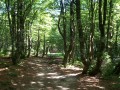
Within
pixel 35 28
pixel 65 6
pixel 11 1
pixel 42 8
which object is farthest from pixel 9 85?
pixel 35 28

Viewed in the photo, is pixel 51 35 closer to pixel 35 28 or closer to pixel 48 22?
pixel 35 28

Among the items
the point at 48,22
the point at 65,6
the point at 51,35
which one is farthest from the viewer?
the point at 51,35

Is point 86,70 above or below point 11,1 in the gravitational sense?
below

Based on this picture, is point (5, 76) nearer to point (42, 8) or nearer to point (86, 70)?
point (86, 70)

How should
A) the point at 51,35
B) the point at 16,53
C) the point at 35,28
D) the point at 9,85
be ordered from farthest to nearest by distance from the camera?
the point at 51,35, the point at 35,28, the point at 16,53, the point at 9,85

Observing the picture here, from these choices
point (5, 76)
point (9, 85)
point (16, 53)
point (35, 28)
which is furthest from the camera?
point (35, 28)

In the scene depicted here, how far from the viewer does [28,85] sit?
1403 centimetres

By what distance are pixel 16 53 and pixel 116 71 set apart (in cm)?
971

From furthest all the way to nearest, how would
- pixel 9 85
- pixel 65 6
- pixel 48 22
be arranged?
1. pixel 48 22
2. pixel 65 6
3. pixel 9 85

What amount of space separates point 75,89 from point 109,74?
609cm

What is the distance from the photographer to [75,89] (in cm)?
1340

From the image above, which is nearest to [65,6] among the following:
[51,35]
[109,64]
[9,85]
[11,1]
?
[11,1]

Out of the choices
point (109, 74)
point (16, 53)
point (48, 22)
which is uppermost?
point (48, 22)

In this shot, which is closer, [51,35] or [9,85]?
[9,85]
